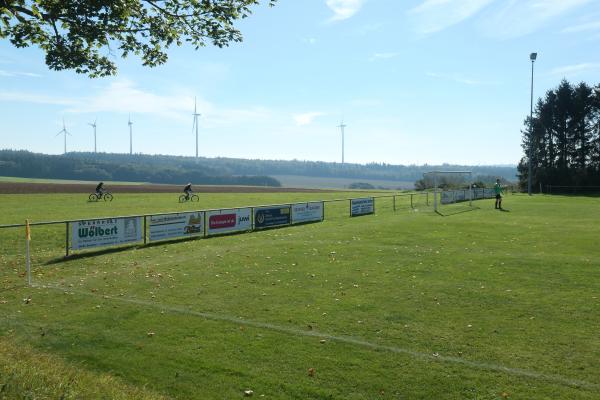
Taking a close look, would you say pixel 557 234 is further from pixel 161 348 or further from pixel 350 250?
pixel 161 348

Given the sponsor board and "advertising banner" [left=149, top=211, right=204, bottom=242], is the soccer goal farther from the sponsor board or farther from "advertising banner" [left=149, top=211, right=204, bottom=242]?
"advertising banner" [left=149, top=211, right=204, bottom=242]

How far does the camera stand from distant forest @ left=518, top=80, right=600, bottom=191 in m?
69.1

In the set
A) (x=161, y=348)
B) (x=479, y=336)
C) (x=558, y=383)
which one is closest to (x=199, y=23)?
(x=161, y=348)

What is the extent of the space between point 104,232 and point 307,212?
12.8 meters

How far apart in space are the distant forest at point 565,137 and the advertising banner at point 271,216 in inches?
2127

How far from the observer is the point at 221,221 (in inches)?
883

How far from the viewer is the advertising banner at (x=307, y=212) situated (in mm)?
27108

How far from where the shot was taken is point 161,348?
7.64 m

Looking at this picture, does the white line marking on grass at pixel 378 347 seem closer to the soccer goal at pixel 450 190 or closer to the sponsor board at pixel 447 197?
the soccer goal at pixel 450 190

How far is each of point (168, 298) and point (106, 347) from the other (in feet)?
10.1

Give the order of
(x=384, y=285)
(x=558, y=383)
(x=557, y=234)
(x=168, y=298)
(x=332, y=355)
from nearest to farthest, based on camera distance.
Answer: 1. (x=558, y=383)
2. (x=332, y=355)
3. (x=168, y=298)
4. (x=384, y=285)
5. (x=557, y=234)

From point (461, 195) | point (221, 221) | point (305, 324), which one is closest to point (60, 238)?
point (221, 221)

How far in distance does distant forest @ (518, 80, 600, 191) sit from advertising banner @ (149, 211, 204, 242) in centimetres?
6027

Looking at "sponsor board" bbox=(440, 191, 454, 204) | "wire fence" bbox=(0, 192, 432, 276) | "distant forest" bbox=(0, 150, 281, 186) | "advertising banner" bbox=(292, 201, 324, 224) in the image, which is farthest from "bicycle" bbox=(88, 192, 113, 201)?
"distant forest" bbox=(0, 150, 281, 186)
